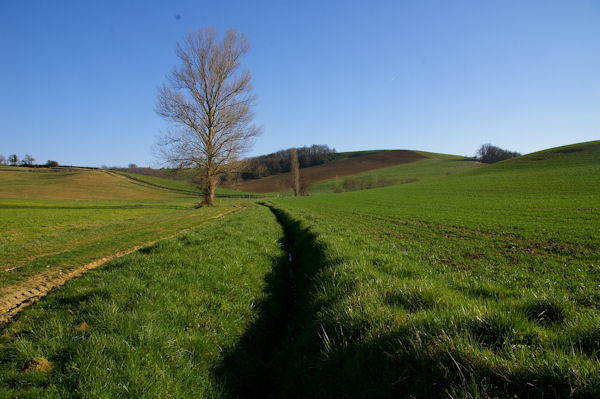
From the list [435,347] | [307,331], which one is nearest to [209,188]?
[307,331]

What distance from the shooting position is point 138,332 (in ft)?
11.6

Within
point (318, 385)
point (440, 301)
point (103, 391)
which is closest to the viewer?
point (103, 391)

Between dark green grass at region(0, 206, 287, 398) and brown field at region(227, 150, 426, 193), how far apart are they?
81903 millimetres

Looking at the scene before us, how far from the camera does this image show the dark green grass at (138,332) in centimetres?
283

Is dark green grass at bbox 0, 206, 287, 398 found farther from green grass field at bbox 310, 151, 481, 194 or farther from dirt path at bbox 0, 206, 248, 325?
green grass field at bbox 310, 151, 481, 194

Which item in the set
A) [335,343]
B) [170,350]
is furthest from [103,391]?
[335,343]

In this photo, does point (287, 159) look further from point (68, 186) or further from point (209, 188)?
point (209, 188)

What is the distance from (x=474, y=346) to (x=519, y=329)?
0.69 metres

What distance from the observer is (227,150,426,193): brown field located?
96625 mm

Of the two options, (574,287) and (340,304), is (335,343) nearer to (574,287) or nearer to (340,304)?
(340,304)

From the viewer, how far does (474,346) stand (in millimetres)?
2514

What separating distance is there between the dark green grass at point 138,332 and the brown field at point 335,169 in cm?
8190

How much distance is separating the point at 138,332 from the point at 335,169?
348 ft

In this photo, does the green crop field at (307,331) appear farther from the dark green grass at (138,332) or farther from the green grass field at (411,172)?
the green grass field at (411,172)
